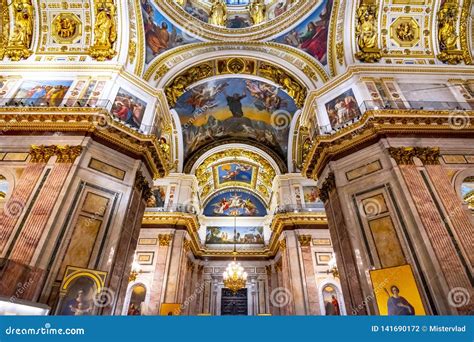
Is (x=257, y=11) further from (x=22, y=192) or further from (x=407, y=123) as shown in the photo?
(x=22, y=192)

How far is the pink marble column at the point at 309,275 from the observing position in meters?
13.5

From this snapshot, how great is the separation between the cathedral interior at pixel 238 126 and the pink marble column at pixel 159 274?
7cm

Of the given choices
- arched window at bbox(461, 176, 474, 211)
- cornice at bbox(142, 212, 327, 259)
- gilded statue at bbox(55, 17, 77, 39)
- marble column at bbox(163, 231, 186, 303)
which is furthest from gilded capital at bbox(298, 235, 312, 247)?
gilded statue at bbox(55, 17, 77, 39)

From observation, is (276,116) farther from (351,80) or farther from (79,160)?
(79,160)

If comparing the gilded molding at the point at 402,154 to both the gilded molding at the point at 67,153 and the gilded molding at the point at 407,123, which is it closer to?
the gilded molding at the point at 407,123

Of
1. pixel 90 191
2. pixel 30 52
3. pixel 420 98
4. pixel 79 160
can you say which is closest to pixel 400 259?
pixel 420 98

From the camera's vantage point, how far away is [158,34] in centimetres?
1280

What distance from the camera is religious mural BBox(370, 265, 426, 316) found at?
6844 mm

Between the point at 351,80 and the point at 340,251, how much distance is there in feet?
20.7

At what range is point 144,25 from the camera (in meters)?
12.2

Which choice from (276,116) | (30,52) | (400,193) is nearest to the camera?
(400,193)

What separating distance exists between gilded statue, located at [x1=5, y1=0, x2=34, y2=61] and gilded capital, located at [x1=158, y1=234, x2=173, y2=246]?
9.68 m

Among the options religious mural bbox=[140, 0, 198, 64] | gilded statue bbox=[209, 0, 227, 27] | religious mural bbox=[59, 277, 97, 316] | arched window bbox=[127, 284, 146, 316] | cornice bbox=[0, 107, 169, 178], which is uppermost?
gilded statue bbox=[209, 0, 227, 27]

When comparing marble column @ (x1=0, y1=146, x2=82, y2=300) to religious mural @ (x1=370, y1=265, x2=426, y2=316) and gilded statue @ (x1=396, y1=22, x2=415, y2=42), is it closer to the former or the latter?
religious mural @ (x1=370, y1=265, x2=426, y2=316)
